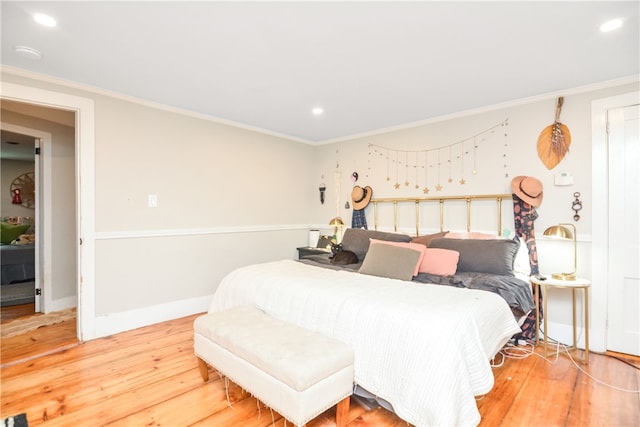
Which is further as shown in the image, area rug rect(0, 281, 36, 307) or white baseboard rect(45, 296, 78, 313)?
area rug rect(0, 281, 36, 307)

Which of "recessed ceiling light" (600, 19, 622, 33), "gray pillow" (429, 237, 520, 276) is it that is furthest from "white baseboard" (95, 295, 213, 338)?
"recessed ceiling light" (600, 19, 622, 33)

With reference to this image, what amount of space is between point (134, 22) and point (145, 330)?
2.75 m

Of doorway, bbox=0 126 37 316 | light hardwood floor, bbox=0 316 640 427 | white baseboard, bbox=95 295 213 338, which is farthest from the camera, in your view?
doorway, bbox=0 126 37 316

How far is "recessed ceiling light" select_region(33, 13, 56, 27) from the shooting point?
1.82m

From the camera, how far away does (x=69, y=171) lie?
3906 mm

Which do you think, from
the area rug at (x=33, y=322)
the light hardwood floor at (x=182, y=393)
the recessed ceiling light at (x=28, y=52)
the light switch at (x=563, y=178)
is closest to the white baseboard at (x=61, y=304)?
the area rug at (x=33, y=322)

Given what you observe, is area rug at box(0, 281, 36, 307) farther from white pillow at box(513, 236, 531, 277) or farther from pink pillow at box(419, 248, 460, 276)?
white pillow at box(513, 236, 531, 277)

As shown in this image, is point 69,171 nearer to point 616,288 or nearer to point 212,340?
point 212,340

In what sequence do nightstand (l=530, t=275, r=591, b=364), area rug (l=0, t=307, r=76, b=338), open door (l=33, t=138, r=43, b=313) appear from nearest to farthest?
nightstand (l=530, t=275, r=591, b=364), area rug (l=0, t=307, r=76, b=338), open door (l=33, t=138, r=43, b=313)

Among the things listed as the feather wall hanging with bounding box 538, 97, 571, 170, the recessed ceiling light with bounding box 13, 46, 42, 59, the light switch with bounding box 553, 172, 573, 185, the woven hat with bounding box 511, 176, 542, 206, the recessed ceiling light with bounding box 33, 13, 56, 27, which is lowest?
the woven hat with bounding box 511, 176, 542, 206

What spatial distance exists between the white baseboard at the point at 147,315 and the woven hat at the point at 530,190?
3.61 m

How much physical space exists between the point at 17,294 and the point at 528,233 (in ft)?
20.9

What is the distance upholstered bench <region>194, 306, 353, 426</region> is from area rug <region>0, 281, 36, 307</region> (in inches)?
148

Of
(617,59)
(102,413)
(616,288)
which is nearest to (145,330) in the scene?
(102,413)
